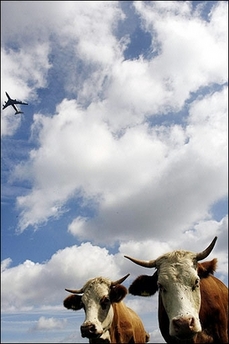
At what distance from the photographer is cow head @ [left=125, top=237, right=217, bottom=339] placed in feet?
23.1

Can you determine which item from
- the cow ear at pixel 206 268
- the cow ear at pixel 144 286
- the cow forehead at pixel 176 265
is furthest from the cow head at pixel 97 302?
the cow ear at pixel 206 268

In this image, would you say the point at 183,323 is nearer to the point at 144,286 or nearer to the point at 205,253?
the point at 205,253

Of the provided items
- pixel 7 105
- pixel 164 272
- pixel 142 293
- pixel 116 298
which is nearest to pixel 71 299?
pixel 116 298

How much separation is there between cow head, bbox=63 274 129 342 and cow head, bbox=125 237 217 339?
3.30 m

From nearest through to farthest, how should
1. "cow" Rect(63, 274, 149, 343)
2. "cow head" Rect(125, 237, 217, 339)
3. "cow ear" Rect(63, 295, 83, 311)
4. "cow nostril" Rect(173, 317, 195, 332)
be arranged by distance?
"cow nostril" Rect(173, 317, 195, 332), "cow head" Rect(125, 237, 217, 339), "cow" Rect(63, 274, 149, 343), "cow ear" Rect(63, 295, 83, 311)

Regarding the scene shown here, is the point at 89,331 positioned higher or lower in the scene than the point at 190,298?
higher

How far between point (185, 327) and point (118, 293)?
662 centimetres

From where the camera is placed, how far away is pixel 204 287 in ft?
27.5

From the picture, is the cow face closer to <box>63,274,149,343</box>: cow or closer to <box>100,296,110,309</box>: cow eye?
<box>63,274,149,343</box>: cow

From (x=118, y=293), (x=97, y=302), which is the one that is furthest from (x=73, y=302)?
(x=118, y=293)

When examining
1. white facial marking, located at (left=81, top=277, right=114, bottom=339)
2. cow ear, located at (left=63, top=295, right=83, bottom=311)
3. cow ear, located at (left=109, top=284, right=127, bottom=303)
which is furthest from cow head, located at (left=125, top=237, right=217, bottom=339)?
cow ear, located at (left=63, top=295, right=83, bottom=311)

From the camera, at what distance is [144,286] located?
9266mm

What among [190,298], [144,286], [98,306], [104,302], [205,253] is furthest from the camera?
[104,302]

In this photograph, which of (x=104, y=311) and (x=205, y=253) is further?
(x=104, y=311)
